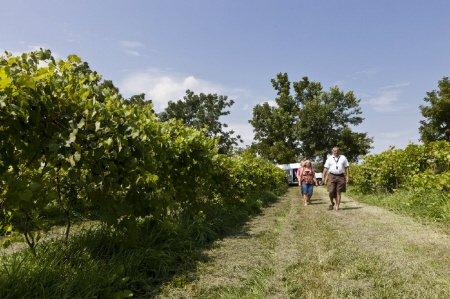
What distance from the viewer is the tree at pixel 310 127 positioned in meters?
58.9

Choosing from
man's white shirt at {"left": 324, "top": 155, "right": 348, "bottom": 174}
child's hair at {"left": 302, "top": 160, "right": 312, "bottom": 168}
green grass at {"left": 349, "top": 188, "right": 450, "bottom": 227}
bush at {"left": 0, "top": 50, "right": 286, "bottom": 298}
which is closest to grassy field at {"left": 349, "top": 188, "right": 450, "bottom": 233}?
green grass at {"left": 349, "top": 188, "right": 450, "bottom": 227}

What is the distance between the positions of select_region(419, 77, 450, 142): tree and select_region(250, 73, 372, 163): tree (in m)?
16.0

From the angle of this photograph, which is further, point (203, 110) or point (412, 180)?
point (203, 110)

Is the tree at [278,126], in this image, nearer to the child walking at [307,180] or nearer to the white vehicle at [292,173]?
the white vehicle at [292,173]

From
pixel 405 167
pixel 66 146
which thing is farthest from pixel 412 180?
pixel 66 146

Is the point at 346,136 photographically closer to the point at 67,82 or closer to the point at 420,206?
the point at 420,206

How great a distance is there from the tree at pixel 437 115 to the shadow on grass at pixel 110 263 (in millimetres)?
40271

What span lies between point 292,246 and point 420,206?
5.80 metres

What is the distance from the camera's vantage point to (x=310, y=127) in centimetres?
5884

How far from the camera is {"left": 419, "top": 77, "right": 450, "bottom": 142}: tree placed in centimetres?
4195

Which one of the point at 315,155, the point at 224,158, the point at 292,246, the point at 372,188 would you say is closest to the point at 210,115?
the point at 315,155

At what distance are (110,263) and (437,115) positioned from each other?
43.4 m

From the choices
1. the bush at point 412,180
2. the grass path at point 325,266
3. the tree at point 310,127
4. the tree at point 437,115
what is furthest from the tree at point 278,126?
the grass path at point 325,266

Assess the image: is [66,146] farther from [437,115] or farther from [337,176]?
[437,115]
